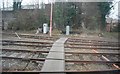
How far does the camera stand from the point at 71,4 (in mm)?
1895

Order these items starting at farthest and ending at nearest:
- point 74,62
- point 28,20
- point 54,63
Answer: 1. point 28,20
2. point 74,62
3. point 54,63

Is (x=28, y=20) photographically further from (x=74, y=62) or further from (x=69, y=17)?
(x=74, y=62)

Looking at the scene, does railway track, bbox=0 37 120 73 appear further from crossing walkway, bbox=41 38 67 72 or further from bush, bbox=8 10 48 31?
bush, bbox=8 10 48 31

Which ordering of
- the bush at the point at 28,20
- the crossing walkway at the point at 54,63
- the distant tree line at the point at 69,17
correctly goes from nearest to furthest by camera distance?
1. the crossing walkway at the point at 54,63
2. the distant tree line at the point at 69,17
3. the bush at the point at 28,20

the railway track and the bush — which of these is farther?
the bush

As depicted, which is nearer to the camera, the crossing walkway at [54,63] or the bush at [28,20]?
the crossing walkway at [54,63]

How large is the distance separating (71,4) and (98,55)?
25.4 inches

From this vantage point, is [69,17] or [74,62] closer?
[74,62]

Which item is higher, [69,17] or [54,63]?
[69,17]

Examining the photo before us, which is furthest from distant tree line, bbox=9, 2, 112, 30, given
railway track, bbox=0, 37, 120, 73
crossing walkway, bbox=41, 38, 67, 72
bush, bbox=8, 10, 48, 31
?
crossing walkway, bbox=41, 38, 67, 72

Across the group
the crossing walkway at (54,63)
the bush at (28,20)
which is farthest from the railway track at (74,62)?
the bush at (28,20)

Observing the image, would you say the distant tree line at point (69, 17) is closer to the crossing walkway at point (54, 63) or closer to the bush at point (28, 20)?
the bush at point (28, 20)

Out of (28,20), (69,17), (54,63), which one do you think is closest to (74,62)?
(54,63)

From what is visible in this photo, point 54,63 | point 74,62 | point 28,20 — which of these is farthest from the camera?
point 28,20
